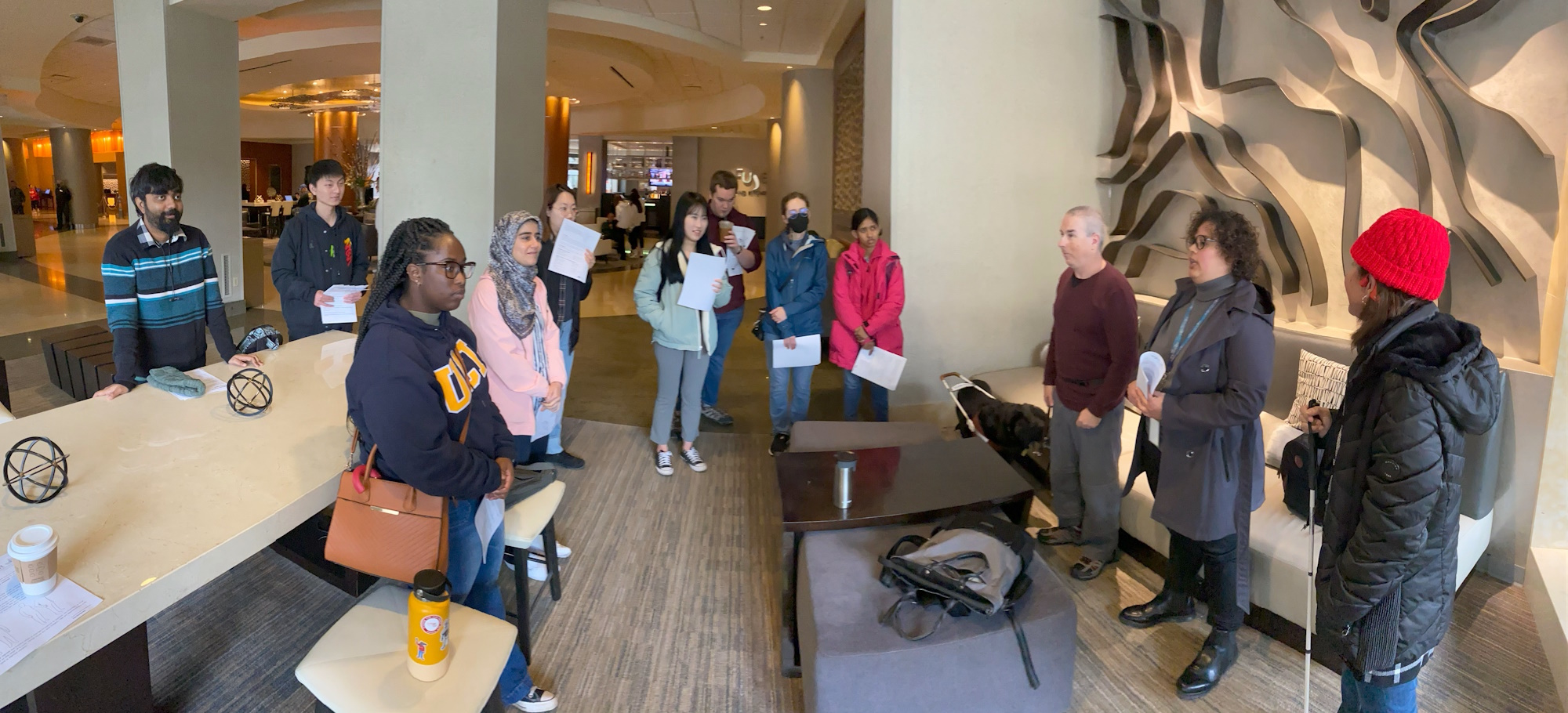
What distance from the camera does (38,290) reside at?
10172 millimetres

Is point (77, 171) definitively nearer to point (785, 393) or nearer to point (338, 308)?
point (338, 308)

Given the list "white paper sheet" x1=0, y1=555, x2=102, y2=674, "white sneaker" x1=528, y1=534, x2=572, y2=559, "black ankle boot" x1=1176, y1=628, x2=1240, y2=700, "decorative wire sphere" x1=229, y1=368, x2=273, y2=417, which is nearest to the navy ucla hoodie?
"white paper sheet" x1=0, y1=555, x2=102, y2=674

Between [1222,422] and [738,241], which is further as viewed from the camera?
[738,241]

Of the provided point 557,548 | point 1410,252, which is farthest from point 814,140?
point 1410,252

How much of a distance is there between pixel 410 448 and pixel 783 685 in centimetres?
138

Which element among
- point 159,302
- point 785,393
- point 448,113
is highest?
point 448,113

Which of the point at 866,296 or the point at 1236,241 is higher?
the point at 1236,241

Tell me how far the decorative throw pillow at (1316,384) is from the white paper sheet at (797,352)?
2.30m

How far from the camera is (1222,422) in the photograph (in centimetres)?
246

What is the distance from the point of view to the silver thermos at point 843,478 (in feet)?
8.83

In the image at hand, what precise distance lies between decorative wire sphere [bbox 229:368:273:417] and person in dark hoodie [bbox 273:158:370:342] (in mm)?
1004

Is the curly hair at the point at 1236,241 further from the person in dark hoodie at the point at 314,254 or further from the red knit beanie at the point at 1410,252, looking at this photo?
the person in dark hoodie at the point at 314,254

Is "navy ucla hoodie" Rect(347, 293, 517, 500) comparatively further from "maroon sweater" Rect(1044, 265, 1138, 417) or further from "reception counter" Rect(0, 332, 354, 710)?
"maroon sweater" Rect(1044, 265, 1138, 417)

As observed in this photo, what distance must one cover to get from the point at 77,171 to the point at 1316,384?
27961 millimetres
